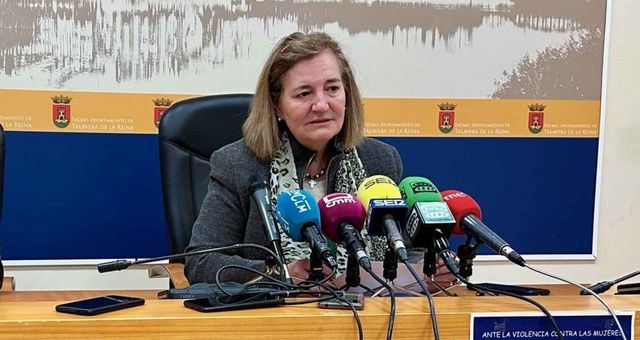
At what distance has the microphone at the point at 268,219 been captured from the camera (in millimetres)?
1086

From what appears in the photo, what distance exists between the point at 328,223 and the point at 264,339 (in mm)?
267

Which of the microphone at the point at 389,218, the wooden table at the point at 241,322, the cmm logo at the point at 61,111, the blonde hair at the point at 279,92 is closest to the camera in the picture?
the wooden table at the point at 241,322

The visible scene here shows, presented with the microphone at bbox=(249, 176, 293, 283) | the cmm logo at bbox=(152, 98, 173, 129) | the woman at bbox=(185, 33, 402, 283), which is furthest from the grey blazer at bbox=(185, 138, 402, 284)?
the cmm logo at bbox=(152, 98, 173, 129)

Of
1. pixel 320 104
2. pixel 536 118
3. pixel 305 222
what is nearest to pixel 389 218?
pixel 305 222

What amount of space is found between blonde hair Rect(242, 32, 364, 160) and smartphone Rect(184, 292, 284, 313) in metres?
0.99

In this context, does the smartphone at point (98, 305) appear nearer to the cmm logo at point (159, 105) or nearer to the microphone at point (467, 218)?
the microphone at point (467, 218)

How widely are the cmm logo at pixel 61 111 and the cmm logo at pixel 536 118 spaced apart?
166 cm

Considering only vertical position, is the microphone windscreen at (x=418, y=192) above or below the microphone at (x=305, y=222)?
above

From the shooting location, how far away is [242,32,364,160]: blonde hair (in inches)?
73.5

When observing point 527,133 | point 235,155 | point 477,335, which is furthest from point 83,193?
point 477,335

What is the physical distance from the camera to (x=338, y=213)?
3.50 ft

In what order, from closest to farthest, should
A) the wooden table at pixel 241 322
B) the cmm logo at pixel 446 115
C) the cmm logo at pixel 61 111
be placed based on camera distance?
the wooden table at pixel 241 322 < the cmm logo at pixel 61 111 < the cmm logo at pixel 446 115

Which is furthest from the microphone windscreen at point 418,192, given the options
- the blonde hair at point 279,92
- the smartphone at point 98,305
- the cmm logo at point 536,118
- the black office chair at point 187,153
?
the cmm logo at point 536,118

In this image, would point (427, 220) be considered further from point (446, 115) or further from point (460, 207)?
point (446, 115)
